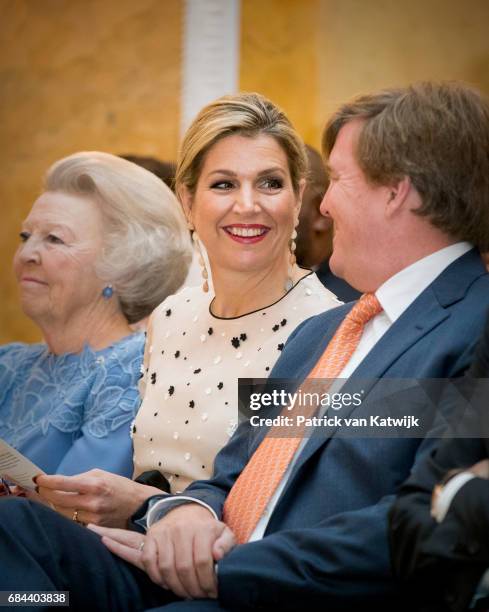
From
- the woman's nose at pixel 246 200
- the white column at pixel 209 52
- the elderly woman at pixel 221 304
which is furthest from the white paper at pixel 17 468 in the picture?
the white column at pixel 209 52

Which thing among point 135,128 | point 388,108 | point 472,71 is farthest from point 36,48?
point 388,108

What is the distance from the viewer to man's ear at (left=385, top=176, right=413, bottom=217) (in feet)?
8.45

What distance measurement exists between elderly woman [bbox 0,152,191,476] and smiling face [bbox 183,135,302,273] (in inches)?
29.8

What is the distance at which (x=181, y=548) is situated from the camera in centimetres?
246

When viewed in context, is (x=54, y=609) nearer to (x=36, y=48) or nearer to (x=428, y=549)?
(x=428, y=549)

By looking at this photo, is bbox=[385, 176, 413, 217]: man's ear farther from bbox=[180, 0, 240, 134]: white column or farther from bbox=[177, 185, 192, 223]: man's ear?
bbox=[180, 0, 240, 134]: white column

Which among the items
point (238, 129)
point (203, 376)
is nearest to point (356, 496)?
point (203, 376)

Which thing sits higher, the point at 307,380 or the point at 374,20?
the point at 374,20

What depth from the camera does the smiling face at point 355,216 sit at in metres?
2.65

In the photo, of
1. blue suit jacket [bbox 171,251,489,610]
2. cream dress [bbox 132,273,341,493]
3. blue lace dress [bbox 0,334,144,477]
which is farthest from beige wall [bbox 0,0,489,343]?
blue suit jacket [bbox 171,251,489,610]

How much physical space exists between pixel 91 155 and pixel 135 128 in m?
2.42

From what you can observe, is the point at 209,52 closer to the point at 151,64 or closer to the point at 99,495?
the point at 151,64

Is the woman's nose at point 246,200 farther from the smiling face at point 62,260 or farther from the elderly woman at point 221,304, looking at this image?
the smiling face at point 62,260

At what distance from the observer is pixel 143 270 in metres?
4.17
